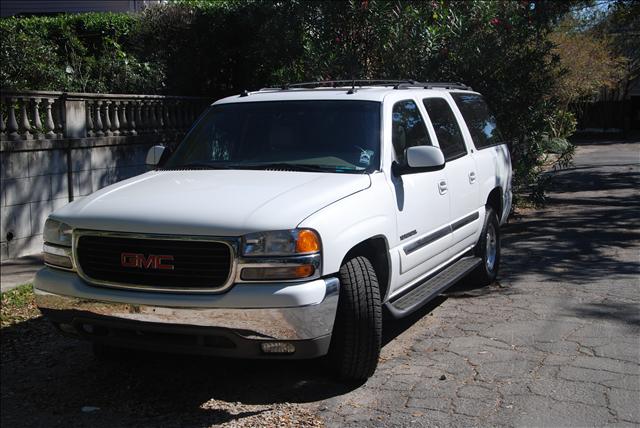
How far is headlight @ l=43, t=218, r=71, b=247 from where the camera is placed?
4.75 metres

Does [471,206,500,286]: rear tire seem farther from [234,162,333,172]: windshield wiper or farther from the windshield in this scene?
[234,162,333,172]: windshield wiper

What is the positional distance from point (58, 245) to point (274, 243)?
1511mm

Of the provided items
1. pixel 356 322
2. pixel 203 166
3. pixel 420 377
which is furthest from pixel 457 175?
pixel 356 322

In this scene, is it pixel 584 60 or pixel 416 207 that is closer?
pixel 416 207

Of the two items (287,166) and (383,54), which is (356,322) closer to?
(287,166)

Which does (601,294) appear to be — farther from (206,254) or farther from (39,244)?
(39,244)

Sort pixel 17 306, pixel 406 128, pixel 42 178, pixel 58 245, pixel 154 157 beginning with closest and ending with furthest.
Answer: pixel 58 245 < pixel 406 128 < pixel 154 157 < pixel 17 306 < pixel 42 178

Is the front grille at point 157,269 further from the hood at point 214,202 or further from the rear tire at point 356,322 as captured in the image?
the rear tire at point 356,322

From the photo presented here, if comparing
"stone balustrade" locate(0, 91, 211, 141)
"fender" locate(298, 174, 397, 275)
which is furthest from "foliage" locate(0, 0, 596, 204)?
"fender" locate(298, 174, 397, 275)

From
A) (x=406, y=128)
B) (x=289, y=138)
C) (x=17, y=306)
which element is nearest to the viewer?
(x=289, y=138)

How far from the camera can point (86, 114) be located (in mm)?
10422

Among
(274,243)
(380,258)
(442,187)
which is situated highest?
(442,187)

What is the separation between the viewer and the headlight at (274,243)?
4285 mm

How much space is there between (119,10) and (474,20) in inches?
518
